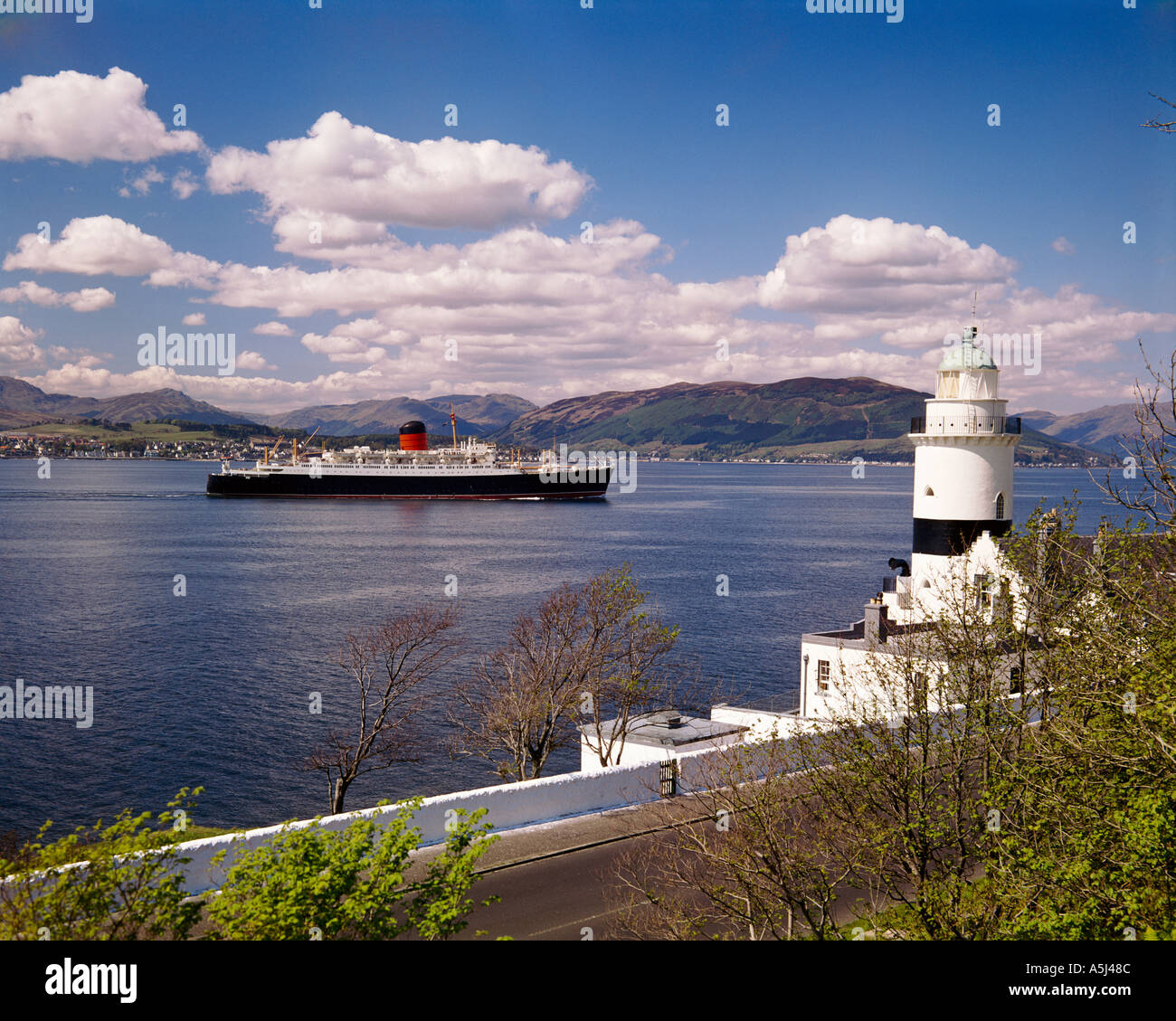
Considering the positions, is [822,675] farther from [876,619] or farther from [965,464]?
[965,464]

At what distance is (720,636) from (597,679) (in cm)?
2337

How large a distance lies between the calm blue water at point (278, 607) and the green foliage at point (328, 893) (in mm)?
20624

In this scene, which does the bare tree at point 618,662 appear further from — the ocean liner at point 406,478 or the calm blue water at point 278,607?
the ocean liner at point 406,478

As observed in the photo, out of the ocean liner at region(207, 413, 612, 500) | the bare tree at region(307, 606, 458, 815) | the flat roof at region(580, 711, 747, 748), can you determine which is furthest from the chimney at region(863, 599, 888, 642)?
the ocean liner at region(207, 413, 612, 500)

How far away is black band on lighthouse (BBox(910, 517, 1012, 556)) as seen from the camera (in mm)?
25062

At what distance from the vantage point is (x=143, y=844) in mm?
9914

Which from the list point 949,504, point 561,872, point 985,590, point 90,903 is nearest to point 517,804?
point 561,872

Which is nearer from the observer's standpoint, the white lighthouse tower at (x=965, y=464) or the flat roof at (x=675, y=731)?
the flat roof at (x=675, y=731)

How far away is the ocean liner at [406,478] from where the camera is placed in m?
144

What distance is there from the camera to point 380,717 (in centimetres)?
2608

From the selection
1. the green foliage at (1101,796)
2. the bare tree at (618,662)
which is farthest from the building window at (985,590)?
the bare tree at (618,662)
